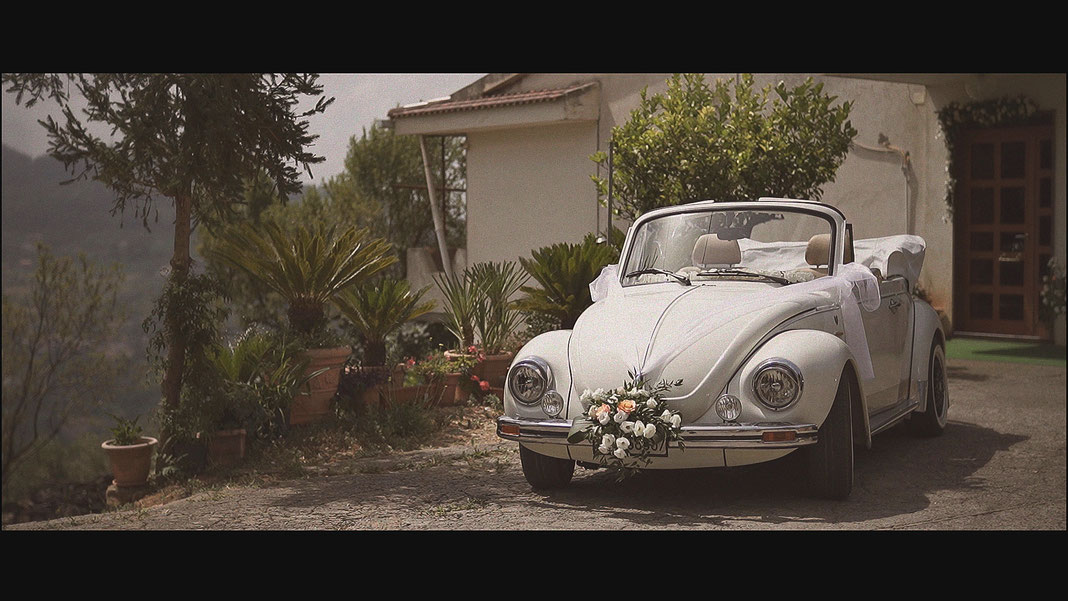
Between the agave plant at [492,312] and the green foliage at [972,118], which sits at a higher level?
the green foliage at [972,118]

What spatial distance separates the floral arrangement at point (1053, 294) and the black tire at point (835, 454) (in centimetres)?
752

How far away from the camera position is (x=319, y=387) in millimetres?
8125

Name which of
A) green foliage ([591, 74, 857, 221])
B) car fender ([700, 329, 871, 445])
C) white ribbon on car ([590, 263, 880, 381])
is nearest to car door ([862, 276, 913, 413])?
white ribbon on car ([590, 263, 880, 381])

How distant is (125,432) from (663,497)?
13.8 ft

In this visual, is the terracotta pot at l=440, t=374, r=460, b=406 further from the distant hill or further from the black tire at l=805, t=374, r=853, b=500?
the black tire at l=805, t=374, r=853, b=500

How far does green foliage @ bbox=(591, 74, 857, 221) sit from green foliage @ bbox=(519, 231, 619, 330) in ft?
4.00

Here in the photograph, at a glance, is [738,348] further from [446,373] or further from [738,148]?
[738,148]

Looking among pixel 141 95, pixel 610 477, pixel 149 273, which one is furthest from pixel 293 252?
pixel 610 477

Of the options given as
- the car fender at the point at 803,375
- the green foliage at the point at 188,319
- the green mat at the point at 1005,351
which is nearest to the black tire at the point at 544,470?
the car fender at the point at 803,375

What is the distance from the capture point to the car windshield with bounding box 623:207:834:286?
20.3 feet

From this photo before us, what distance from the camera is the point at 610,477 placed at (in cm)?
606

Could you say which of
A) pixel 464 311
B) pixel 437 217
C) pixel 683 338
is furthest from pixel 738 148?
pixel 437 217

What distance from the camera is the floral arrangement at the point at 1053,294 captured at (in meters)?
11.3

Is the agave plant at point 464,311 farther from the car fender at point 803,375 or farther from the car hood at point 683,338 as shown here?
the car fender at point 803,375
